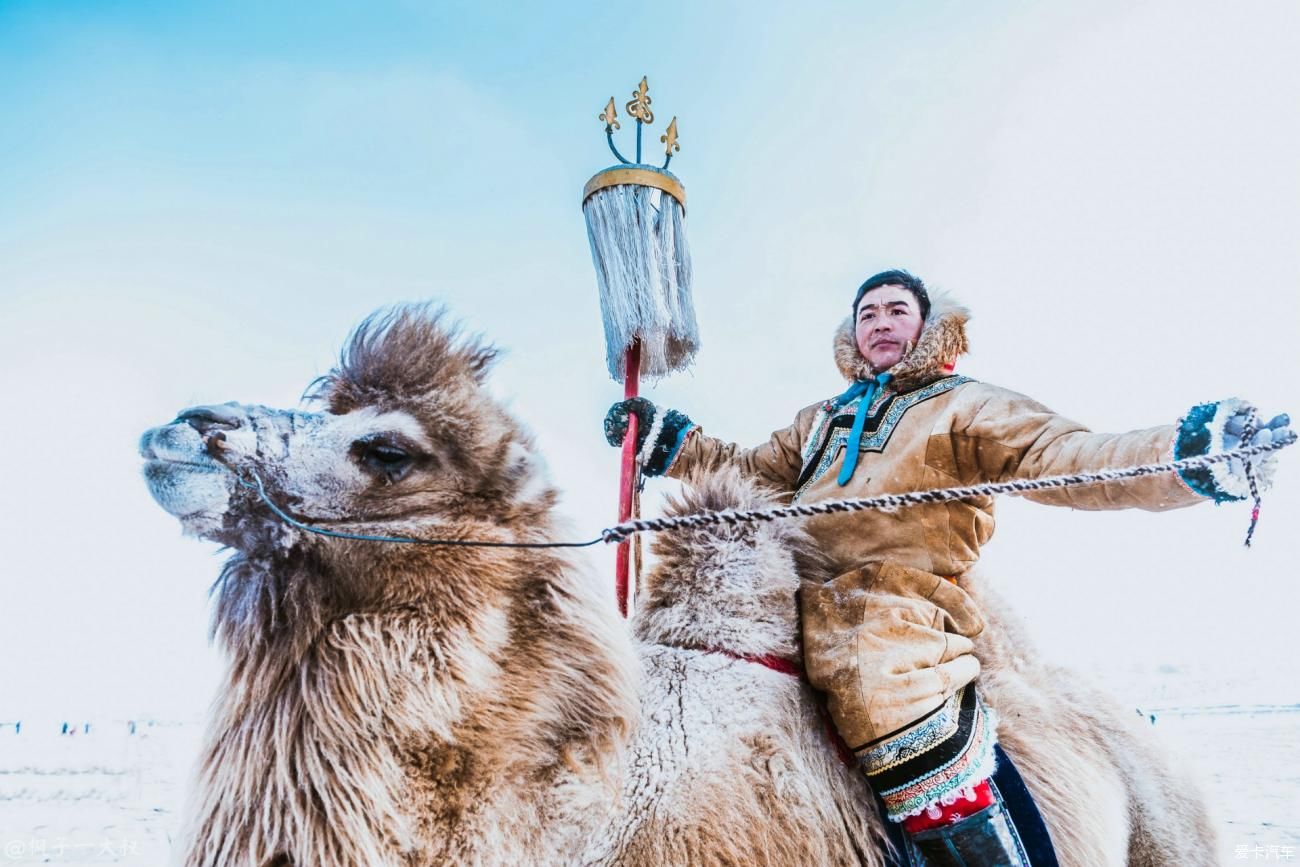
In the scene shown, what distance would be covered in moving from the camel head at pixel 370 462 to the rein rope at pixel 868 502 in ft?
0.11

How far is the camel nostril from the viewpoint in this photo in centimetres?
196

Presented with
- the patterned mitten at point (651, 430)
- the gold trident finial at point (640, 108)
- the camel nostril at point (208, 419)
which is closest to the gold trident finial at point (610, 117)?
the gold trident finial at point (640, 108)

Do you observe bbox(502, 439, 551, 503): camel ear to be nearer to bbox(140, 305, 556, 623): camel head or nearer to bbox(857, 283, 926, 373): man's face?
bbox(140, 305, 556, 623): camel head

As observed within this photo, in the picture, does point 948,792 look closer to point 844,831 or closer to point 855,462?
point 844,831

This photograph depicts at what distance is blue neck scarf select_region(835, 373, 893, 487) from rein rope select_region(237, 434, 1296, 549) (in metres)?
0.46

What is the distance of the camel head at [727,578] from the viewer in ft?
7.70

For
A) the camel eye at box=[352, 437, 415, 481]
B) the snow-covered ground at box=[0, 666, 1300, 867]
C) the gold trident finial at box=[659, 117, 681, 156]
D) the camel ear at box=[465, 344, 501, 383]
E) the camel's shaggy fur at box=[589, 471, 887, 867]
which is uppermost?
the gold trident finial at box=[659, 117, 681, 156]

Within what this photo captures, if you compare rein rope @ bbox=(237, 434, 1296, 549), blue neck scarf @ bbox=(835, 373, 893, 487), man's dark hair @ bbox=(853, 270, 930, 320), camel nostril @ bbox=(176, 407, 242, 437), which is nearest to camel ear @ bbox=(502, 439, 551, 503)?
rein rope @ bbox=(237, 434, 1296, 549)

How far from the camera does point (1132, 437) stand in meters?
2.22

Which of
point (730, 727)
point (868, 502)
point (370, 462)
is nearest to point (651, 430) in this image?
point (868, 502)

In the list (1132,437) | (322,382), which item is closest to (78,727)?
(322,382)

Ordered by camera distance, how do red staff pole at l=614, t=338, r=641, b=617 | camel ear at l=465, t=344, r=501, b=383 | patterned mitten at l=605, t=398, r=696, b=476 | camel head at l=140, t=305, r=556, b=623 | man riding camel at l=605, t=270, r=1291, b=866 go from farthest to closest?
patterned mitten at l=605, t=398, r=696, b=476
red staff pole at l=614, t=338, r=641, b=617
camel ear at l=465, t=344, r=501, b=383
man riding camel at l=605, t=270, r=1291, b=866
camel head at l=140, t=305, r=556, b=623

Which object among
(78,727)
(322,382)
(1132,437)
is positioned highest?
(322,382)

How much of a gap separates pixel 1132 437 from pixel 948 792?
1.05 m
